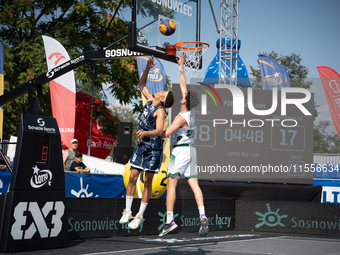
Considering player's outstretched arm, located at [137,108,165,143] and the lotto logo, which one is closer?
player's outstretched arm, located at [137,108,165,143]

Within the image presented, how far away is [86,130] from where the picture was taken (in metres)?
18.9

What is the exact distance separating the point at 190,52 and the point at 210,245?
3700mm

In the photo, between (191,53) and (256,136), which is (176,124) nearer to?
(191,53)

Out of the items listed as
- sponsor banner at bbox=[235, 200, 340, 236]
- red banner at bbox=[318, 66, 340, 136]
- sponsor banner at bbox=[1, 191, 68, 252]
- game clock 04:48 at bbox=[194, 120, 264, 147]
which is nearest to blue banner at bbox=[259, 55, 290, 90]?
red banner at bbox=[318, 66, 340, 136]

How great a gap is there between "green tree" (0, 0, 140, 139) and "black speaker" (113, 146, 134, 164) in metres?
4.59

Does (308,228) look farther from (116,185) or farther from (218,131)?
(116,185)

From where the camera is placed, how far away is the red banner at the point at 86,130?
1884 cm

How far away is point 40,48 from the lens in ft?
58.6

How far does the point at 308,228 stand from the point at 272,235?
102cm

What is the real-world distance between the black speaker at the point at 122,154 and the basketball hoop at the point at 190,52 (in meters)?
7.22

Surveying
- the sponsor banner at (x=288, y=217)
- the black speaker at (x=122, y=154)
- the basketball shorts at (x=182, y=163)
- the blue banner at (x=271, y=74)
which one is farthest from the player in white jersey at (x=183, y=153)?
the blue banner at (x=271, y=74)

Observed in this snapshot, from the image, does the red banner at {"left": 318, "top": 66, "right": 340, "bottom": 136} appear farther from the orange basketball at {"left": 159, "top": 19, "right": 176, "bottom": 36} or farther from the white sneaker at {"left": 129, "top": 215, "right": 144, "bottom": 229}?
the white sneaker at {"left": 129, "top": 215, "right": 144, "bottom": 229}

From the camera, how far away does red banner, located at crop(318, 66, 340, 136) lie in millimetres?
11938

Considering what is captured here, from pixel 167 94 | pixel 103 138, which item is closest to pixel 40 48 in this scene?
pixel 103 138
